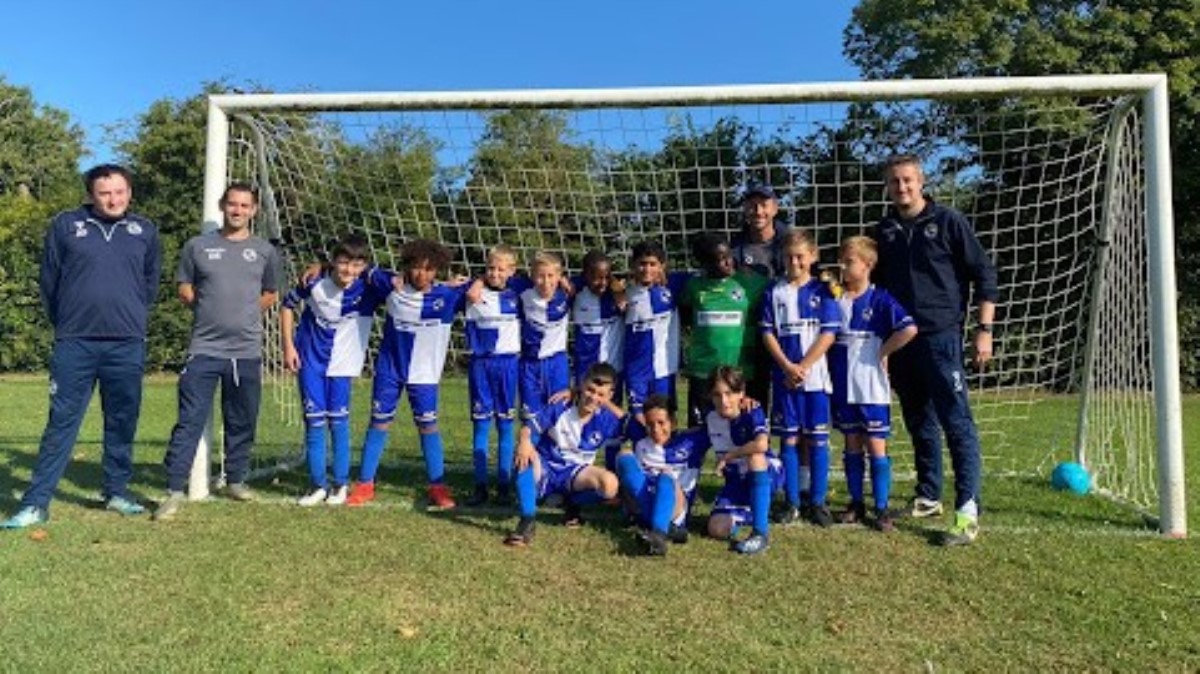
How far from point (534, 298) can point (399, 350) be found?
89cm

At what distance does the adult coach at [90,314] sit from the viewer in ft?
17.0

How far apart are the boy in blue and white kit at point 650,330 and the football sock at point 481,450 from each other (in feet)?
3.11

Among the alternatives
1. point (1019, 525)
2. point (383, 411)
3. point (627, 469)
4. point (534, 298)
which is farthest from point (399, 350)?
point (1019, 525)

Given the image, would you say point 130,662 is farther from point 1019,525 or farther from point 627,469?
point 1019,525

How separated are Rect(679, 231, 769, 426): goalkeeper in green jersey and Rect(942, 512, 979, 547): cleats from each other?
134 centimetres

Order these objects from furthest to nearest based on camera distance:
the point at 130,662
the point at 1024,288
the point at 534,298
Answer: the point at 1024,288 → the point at 534,298 → the point at 130,662

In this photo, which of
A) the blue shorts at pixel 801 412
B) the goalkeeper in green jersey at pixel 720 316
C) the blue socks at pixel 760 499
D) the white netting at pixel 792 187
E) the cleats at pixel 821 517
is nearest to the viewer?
the blue socks at pixel 760 499

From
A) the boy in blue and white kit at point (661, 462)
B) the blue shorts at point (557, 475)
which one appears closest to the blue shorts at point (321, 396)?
the blue shorts at point (557, 475)

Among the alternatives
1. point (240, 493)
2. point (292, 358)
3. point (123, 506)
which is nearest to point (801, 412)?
point (292, 358)

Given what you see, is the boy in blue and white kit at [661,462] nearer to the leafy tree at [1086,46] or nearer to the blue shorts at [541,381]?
the blue shorts at [541,381]

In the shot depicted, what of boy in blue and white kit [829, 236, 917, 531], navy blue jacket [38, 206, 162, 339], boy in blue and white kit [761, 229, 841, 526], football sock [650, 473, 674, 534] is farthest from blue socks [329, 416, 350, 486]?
boy in blue and white kit [829, 236, 917, 531]

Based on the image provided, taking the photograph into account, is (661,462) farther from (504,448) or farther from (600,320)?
(504,448)

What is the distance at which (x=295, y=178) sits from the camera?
23.1 ft

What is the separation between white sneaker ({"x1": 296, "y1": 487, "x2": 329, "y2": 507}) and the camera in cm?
568
